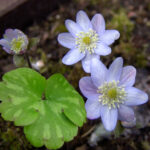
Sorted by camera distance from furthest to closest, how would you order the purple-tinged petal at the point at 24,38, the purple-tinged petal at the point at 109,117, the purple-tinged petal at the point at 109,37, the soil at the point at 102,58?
1. the soil at the point at 102,58
2. the purple-tinged petal at the point at 24,38
3. the purple-tinged petal at the point at 109,37
4. the purple-tinged petal at the point at 109,117

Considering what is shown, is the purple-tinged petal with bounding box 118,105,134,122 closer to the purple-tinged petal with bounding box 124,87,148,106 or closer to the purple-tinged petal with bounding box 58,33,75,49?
the purple-tinged petal with bounding box 124,87,148,106

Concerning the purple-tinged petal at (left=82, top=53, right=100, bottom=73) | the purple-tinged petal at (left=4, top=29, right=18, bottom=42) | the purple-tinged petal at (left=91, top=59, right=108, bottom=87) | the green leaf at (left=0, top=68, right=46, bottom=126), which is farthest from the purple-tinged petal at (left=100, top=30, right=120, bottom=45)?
the purple-tinged petal at (left=4, top=29, right=18, bottom=42)

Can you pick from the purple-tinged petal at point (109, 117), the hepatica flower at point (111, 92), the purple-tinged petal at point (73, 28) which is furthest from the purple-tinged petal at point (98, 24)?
the purple-tinged petal at point (109, 117)

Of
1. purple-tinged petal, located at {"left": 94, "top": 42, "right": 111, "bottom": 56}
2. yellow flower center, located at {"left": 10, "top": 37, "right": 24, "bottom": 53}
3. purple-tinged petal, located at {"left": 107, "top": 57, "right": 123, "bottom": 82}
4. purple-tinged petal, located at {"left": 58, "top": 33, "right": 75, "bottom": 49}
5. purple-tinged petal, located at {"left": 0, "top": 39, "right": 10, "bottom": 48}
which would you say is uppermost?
purple-tinged petal, located at {"left": 0, "top": 39, "right": 10, "bottom": 48}

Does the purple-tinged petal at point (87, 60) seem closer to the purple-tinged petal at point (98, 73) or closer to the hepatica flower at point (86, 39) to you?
the hepatica flower at point (86, 39)

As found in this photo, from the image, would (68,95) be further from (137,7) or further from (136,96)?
(137,7)

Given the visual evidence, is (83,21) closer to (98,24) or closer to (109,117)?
(98,24)

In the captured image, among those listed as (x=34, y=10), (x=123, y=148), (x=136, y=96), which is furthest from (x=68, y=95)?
(x=34, y=10)
